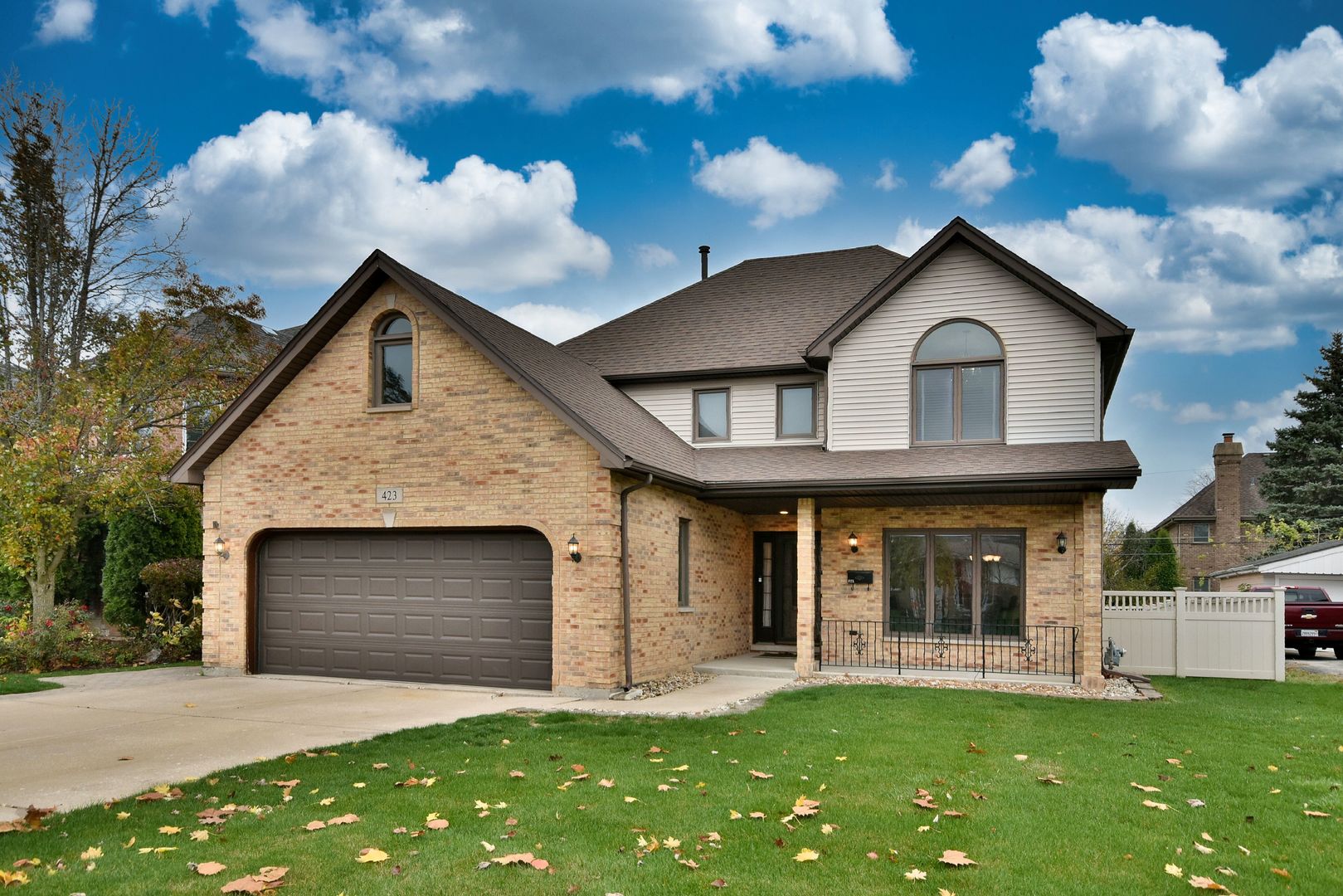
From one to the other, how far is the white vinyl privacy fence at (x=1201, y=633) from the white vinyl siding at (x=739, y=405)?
654cm

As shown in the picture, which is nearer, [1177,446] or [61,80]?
[61,80]

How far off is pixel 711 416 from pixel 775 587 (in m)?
3.80

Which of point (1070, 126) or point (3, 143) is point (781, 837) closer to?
point (1070, 126)

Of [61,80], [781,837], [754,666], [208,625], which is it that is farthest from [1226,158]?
[61,80]

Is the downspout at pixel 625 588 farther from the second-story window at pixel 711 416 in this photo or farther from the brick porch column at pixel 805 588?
the second-story window at pixel 711 416

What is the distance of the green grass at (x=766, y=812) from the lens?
520 centimetres

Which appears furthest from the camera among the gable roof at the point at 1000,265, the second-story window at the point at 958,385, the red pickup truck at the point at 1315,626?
the red pickup truck at the point at 1315,626

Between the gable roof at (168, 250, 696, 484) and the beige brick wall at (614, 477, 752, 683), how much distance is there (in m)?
0.72

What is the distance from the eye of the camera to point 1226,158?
65.2ft

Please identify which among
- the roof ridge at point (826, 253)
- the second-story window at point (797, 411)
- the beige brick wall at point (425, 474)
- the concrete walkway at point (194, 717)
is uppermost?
the roof ridge at point (826, 253)

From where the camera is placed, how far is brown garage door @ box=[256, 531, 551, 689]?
13805 mm

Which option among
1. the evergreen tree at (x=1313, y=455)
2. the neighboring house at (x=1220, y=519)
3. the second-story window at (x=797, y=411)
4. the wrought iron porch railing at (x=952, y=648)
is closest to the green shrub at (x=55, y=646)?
the second-story window at (x=797, y=411)

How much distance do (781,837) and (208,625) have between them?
42.3ft

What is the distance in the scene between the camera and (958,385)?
621 inches
